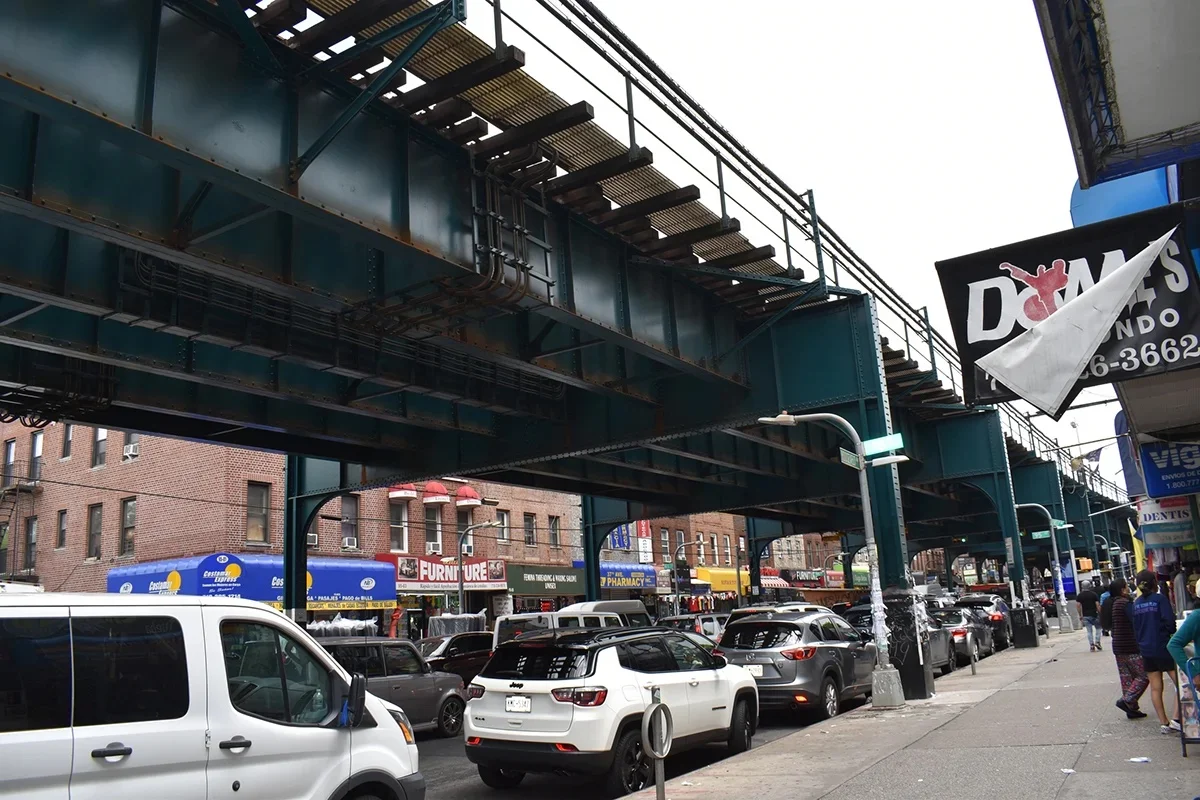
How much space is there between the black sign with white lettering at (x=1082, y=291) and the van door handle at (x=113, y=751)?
533 cm

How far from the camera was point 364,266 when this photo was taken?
12.8 meters

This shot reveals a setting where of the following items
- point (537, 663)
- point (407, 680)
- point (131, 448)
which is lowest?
point (407, 680)

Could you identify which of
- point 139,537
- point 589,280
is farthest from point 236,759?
point 139,537

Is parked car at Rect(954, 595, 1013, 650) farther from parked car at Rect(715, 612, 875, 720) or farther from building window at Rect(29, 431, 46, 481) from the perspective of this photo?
building window at Rect(29, 431, 46, 481)

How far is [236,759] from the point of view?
19.1 feet

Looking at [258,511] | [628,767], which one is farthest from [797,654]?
[258,511]

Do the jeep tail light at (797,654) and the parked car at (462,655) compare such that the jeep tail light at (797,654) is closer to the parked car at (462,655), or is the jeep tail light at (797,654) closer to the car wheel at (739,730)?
the car wheel at (739,730)

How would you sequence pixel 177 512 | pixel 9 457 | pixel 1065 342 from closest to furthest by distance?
pixel 1065 342 < pixel 177 512 < pixel 9 457

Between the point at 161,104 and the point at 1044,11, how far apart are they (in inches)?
286

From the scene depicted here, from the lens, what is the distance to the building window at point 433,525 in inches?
1622

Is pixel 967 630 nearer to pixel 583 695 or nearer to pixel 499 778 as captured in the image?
pixel 499 778

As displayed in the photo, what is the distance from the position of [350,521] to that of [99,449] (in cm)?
1013

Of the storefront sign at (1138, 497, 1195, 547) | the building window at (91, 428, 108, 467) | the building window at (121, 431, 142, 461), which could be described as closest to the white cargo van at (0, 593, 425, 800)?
the storefront sign at (1138, 497, 1195, 547)

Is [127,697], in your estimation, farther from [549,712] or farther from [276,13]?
[276,13]
